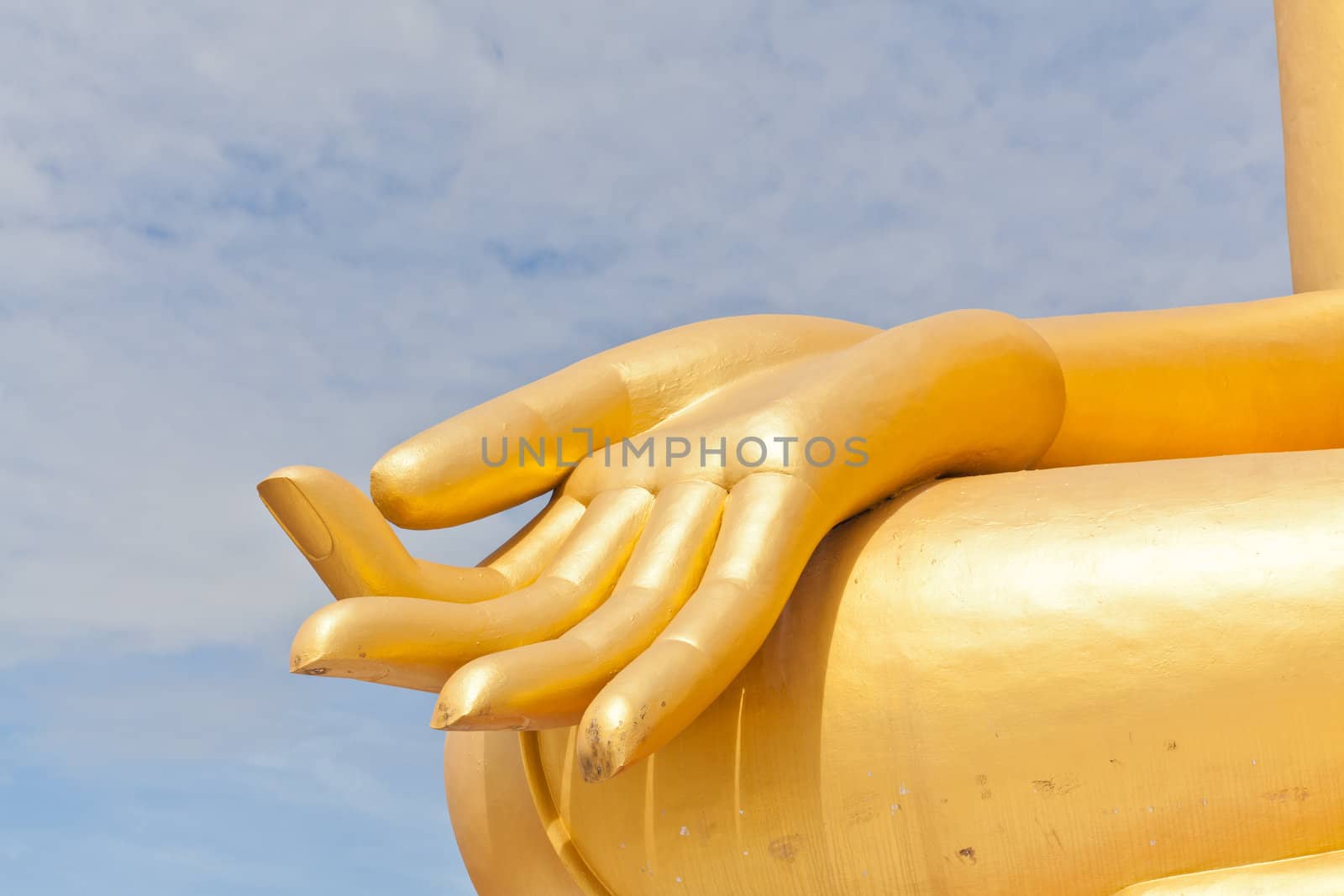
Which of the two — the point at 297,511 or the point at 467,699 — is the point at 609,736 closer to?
the point at 467,699

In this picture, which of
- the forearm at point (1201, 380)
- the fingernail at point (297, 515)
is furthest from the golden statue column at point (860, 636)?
the forearm at point (1201, 380)

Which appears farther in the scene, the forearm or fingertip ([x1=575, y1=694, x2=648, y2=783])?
the forearm

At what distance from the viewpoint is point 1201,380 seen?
16.6ft

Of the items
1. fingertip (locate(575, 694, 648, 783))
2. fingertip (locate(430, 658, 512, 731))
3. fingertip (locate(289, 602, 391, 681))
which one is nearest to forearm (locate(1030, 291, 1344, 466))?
fingertip (locate(575, 694, 648, 783))

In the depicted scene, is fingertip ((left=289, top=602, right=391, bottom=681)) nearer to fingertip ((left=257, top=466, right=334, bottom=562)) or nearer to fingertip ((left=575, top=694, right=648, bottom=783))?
fingertip ((left=257, top=466, right=334, bottom=562))

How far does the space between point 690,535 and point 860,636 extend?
505mm

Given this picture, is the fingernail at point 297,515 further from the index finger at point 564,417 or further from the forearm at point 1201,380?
the forearm at point 1201,380

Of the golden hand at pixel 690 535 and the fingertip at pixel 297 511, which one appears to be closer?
the golden hand at pixel 690 535

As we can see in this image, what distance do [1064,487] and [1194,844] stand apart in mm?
971

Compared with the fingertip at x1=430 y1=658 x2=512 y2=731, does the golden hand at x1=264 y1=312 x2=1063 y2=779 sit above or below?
above

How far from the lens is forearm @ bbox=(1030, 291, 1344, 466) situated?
4879mm

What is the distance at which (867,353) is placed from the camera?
14.1 ft

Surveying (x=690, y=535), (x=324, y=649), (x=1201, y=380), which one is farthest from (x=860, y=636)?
(x=1201, y=380)

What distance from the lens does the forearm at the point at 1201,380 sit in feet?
16.0
